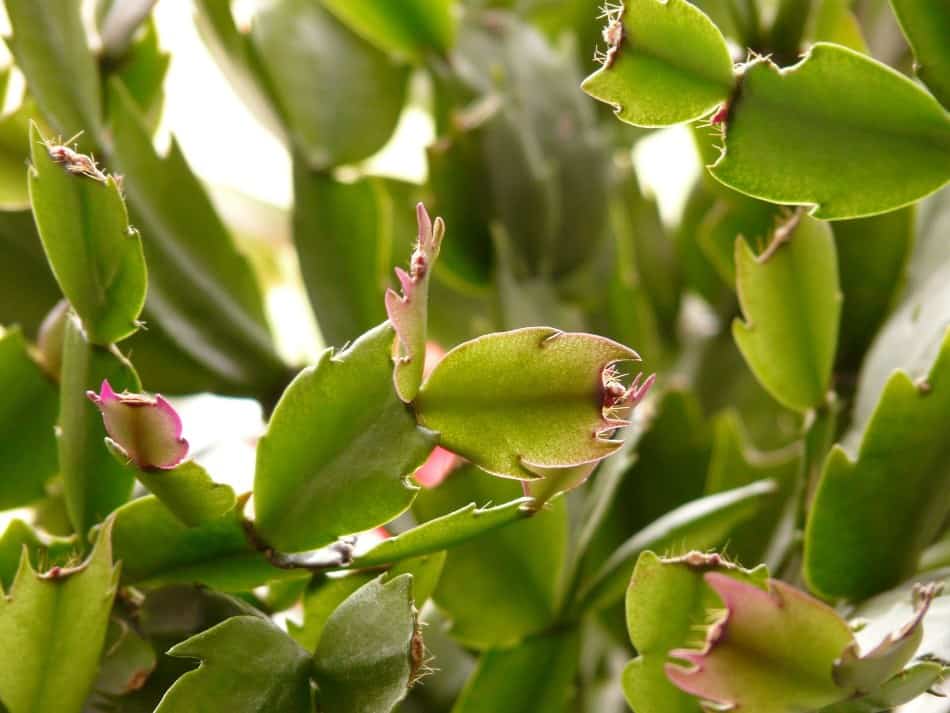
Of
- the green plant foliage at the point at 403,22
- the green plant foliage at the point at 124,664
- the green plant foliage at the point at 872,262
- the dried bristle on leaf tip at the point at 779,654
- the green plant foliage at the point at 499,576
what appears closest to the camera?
the dried bristle on leaf tip at the point at 779,654

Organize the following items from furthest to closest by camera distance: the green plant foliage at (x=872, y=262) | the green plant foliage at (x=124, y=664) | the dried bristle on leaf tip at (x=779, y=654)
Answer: the green plant foliage at (x=872, y=262) → the green plant foliage at (x=124, y=664) → the dried bristle on leaf tip at (x=779, y=654)

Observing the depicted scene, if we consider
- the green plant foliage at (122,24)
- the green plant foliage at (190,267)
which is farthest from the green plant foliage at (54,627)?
the green plant foliage at (122,24)

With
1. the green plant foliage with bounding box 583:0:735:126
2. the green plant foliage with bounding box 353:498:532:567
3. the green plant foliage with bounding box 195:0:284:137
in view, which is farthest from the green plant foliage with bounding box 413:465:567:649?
the green plant foliage with bounding box 195:0:284:137

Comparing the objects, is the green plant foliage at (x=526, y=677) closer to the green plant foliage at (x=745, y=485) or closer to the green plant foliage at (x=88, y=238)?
the green plant foliage at (x=745, y=485)

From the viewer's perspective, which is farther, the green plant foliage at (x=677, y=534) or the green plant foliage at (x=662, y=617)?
the green plant foliage at (x=677, y=534)

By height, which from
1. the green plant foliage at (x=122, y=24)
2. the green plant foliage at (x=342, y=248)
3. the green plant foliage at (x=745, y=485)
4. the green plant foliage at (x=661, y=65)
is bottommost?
the green plant foliage at (x=745, y=485)

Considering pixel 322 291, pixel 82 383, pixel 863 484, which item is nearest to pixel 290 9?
pixel 322 291

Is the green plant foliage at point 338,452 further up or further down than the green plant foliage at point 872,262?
further up
